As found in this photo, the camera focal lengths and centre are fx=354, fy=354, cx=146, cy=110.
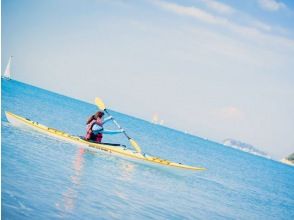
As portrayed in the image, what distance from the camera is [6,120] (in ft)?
66.0

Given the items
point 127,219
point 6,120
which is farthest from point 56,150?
point 127,219

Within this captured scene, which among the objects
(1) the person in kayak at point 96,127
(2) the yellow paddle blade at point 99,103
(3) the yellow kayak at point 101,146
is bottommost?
(3) the yellow kayak at point 101,146

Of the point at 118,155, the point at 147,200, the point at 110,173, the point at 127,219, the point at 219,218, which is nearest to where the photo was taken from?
the point at 127,219

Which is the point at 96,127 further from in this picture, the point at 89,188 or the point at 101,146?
the point at 89,188

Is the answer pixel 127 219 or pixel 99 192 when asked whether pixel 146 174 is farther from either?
pixel 127 219

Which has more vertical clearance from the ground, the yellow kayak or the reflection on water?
the yellow kayak

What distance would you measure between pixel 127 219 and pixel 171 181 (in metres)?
Result: 8.14

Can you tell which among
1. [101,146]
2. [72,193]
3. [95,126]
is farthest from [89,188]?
[101,146]

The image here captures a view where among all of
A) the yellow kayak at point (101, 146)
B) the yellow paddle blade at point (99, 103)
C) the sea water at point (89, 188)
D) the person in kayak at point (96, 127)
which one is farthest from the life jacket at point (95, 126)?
the yellow paddle blade at point (99, 103)

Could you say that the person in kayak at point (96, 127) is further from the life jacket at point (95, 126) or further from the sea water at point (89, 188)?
the sea water at point (89, 188)

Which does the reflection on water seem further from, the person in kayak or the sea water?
the person in kayak

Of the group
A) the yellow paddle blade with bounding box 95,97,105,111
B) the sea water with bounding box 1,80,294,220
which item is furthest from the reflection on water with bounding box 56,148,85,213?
the yellow paddle blade with bounding box 95,97,105,111

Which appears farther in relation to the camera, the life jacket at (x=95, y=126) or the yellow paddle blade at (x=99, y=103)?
the yellow paddle blade at (x=99, y=103)

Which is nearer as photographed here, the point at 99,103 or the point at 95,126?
the point at 95,126
